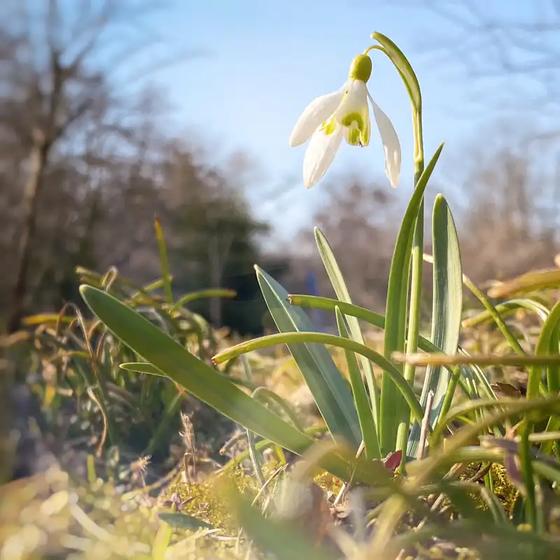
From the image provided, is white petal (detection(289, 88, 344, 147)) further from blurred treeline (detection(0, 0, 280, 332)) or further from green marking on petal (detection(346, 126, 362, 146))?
blurred treeline (detection(0, 0, 280, 332))

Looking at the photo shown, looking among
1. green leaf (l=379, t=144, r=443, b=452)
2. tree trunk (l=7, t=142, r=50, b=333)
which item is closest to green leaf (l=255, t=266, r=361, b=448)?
green leaf (l=379, t=144, r=443, b=452)

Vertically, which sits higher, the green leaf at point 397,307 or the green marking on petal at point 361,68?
the green marking on petal at point 361,68

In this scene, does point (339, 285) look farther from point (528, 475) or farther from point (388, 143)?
point (528, 475)

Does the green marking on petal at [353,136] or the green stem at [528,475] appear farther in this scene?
the green marking on petal at [353,136]

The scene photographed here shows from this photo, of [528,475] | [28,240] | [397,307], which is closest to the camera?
[528,475]

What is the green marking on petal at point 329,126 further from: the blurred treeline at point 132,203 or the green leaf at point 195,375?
the blurred treeline at point 132,203

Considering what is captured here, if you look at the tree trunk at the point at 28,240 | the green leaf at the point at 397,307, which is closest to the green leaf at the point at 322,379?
the green leaf at the point at 397,307

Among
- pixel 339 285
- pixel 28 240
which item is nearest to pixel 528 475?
pixel 339 285
